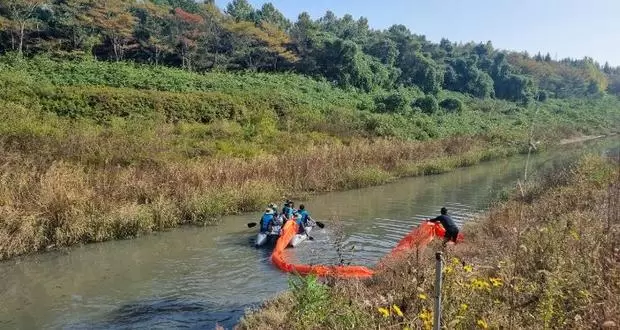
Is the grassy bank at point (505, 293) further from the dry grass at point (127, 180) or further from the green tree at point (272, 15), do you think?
the green tree at point (272, 15)

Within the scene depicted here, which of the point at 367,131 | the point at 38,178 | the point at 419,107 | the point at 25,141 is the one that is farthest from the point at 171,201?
the point at 419,107

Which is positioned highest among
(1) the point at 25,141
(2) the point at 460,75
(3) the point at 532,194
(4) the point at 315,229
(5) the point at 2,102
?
(2) the point at 460,75

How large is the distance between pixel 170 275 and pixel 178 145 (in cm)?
1223

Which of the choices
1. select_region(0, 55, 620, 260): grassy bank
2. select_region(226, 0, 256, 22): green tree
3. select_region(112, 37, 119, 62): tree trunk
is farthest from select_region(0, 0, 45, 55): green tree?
select_region(226, 0, 256, 22): green tree

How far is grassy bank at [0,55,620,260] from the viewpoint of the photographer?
15.3 meters

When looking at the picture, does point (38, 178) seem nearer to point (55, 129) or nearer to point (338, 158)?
point (55, 129)

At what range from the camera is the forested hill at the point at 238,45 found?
1517 inches

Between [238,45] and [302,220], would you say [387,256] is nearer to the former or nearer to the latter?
[302,220]

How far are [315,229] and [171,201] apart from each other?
5.07 meters

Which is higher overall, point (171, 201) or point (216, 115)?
point (216, 115)

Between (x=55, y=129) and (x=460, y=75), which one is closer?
(x=55, y=129)

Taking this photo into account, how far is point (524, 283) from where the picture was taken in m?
5.92

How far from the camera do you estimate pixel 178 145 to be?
24266 mm

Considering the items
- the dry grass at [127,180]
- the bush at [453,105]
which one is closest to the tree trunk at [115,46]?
the dry grass at [127,180]
